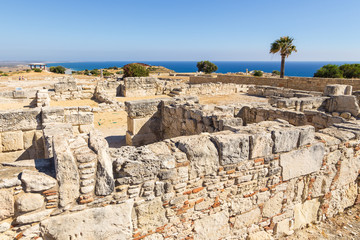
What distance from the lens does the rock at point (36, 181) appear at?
2514 mm

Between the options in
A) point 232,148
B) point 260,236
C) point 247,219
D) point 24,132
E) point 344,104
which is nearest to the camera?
point 232,148

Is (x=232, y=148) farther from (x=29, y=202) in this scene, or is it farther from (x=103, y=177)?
(x=29, y=202)

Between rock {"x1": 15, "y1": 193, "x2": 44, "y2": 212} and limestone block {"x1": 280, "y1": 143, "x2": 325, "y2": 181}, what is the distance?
3.53 metres

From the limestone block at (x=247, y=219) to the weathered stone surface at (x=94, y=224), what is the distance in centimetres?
176

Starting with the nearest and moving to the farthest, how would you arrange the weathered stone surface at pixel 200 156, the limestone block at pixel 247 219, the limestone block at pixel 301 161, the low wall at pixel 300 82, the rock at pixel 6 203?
the rock at pixel 6 203 < the weathered stone surface at pixel 200 156 < the limestone block at pixel 247 219 < the limestone block at pixel 301 161 < the low wall at pixel 300 82

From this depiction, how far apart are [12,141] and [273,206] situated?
6.23m

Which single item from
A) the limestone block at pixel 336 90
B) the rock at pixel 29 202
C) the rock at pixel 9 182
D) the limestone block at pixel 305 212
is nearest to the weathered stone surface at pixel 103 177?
the rock at pixel 29 202

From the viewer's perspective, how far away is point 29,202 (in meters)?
2.50

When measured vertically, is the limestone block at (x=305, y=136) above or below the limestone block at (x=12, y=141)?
above

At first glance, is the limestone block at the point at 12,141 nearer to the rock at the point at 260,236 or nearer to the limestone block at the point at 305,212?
the rock at the point at 260,236

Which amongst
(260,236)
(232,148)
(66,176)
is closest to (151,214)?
(66,176)

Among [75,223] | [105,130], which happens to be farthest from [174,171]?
[105,130]

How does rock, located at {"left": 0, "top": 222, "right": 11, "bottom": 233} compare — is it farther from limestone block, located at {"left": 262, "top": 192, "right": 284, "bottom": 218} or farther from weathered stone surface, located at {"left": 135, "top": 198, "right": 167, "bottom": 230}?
limestone block, located at {"left": 262, "top": 192, "right": 284, "bottom": 218}

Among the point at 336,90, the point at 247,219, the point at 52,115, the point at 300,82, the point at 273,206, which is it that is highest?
the point at 300,82
